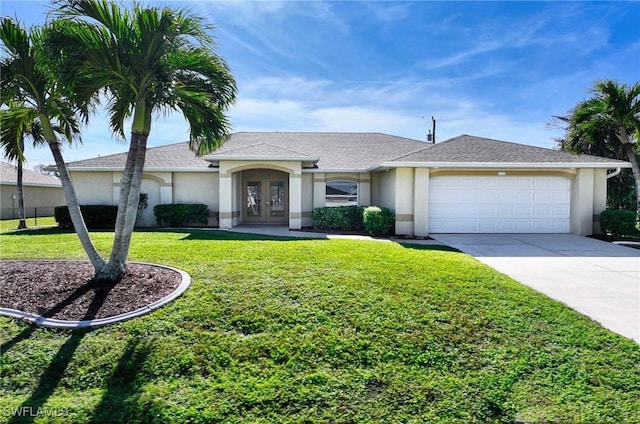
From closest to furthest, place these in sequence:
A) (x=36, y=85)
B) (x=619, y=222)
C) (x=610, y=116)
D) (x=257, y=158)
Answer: (x=36, y=85) → (x=619, y=222) → (x=610, y=116) → (x=257, y=158)

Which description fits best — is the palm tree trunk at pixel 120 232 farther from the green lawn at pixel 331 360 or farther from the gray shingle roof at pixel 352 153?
the gray shingle roof at pixel 352 153

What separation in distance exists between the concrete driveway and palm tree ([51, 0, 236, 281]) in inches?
292

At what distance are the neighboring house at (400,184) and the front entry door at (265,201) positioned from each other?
6cm

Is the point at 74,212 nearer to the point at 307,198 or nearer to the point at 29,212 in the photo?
the point at 307,198

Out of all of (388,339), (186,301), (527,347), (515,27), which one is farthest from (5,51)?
(515,27)

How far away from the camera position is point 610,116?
13.3 meters

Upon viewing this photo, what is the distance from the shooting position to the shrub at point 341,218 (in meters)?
14.8

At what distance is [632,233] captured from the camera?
1280cm

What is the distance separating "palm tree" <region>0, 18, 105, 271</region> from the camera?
18.0ft

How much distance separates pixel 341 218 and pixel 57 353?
1160 cm

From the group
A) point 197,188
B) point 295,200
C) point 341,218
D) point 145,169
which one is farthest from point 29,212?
point 341,218

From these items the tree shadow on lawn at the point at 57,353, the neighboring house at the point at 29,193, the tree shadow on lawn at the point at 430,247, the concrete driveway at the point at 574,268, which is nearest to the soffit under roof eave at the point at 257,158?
the tree shadow on lawn at the point at 430,247

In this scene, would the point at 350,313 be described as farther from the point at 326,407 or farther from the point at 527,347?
the point at 527,347

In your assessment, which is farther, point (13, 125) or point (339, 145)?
point (339, 145)
